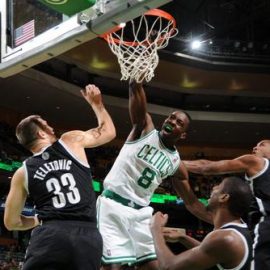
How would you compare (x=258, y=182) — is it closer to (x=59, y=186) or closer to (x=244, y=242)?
(x=244, y=242)

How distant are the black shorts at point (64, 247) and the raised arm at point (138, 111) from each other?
5.67 ft

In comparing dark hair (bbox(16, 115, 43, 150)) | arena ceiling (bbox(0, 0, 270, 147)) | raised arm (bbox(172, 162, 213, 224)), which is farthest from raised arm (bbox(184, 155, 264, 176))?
arena ceiling (bbox(0, 0, 270, 147))

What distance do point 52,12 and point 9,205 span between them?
6.34ft

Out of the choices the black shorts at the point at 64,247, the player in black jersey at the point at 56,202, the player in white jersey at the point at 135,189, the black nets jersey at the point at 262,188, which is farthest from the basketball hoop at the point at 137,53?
the black shorts at the point at 64,247

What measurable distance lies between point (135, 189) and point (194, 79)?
A: 54.8 feet

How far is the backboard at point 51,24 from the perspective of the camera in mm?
4391

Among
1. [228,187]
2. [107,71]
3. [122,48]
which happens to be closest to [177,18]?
[107,71]

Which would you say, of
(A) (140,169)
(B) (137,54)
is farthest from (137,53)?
(A) (140,169)

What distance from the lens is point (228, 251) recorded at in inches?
137

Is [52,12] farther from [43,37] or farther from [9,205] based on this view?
[9,205]

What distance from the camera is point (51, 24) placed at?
4.95 metres

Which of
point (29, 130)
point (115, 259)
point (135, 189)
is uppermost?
point (29, 130)

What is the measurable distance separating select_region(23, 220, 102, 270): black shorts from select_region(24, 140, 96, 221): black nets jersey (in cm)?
8

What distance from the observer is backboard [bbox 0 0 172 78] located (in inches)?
173
